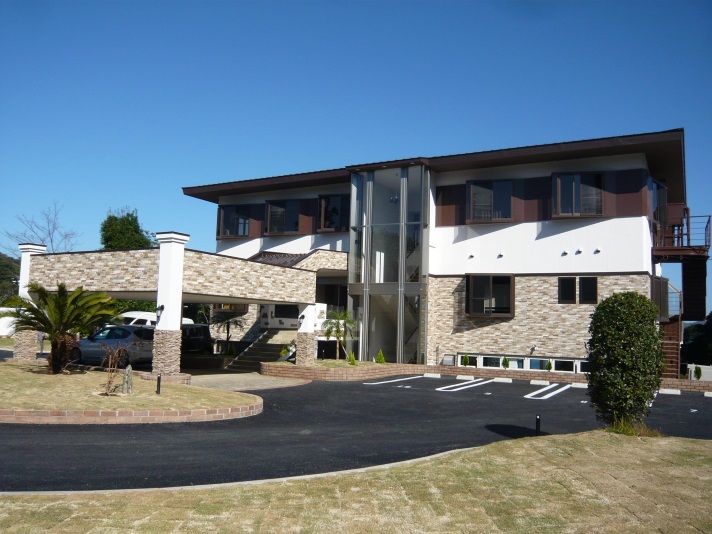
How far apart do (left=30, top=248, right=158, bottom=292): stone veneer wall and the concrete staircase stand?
24.3 ft

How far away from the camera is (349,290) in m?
30.0

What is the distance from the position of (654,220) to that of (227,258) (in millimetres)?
18351

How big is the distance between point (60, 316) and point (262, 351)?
12.5 metres

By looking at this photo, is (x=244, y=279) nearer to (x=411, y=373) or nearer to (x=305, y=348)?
(x=305, y=348)

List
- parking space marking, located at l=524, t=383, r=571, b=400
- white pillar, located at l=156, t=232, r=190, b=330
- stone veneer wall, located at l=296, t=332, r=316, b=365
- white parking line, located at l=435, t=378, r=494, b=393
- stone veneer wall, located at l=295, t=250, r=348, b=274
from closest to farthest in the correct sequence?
white pillar, located at l=156, t=232, r=190, b=330 → parking space marking, located at l=524, t=383, r=571, b=400 → white parking line, located at l=435, t=378, r=494, b=393 → stone veneer wall, located at l=296, t=332, r=316, b=365 → stone veneer wall, located at l=295, t=250, r=348, b=274

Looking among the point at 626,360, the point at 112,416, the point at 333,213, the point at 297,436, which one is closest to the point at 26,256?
the point at 112,416

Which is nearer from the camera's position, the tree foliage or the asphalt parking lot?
the asphalt parking lot

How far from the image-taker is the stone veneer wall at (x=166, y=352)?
19734 mm

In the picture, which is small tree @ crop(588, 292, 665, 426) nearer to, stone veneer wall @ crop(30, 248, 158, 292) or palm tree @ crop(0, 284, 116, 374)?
palm tree @ crop(0, 284, 116, 374)

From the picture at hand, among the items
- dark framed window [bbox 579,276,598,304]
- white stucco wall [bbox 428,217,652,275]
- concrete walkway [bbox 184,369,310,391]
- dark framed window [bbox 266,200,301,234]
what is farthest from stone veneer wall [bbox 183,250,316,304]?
dark framed window [bbox 579,276,598,304]

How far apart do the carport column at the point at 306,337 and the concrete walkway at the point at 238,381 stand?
1653mm

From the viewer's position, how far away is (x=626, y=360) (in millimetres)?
11297

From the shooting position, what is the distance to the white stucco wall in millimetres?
26234

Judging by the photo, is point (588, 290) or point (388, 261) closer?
point (588, 290)
